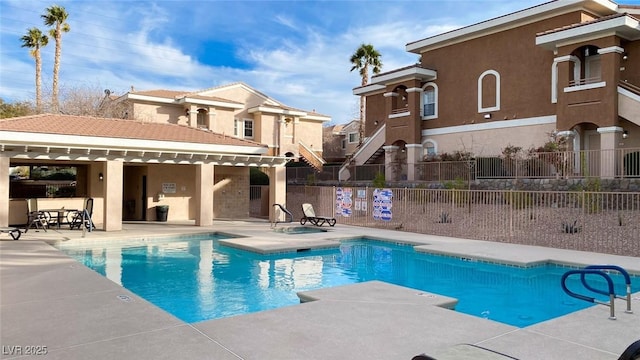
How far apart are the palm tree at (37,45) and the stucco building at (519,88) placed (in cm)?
2628

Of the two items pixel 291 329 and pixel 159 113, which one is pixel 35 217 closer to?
pixel 291 329

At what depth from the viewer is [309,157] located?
39375 mm

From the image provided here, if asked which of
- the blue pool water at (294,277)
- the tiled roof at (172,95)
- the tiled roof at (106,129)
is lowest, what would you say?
the blue pool water at (294,277)

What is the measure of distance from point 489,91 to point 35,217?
23.1 metres

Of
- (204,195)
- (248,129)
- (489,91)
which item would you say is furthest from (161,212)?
(489,91)

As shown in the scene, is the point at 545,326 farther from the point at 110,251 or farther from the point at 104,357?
the point at 110,251

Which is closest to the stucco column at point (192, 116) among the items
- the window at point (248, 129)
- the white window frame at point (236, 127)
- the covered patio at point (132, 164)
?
the white window frame at point (236, 127)

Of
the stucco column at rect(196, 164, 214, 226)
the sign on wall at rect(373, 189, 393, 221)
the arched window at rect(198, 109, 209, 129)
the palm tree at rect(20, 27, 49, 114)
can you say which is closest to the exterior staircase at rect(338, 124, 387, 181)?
the arched window at rect(198, 109, 209, 129)

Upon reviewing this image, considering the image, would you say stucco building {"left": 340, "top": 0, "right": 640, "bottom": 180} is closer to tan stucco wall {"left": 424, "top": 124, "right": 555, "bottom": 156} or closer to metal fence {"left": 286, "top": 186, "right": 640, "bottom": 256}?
tan stucco wall {"left": 424, "top": 124, "right": 555, "bottom": 156}

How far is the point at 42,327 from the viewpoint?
579 cm

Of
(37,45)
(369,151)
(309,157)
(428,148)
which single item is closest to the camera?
(428,148)

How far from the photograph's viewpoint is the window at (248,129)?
38.0m

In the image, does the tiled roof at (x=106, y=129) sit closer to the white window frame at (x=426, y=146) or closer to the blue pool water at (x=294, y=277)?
the blue pool water at (x=294, y=277)

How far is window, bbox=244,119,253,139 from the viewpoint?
125ft
